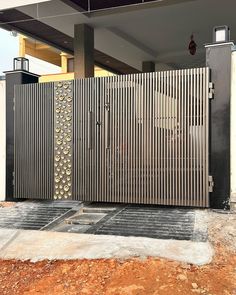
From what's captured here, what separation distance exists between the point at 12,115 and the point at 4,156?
0.82m

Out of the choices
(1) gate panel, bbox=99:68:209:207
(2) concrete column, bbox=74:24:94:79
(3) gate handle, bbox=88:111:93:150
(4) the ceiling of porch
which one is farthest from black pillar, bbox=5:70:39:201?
(2) concrete column, bbox=74:24:94:79

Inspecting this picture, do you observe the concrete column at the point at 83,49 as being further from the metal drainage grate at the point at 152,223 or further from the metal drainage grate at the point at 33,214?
the metal drainage grate at the point at 152,223

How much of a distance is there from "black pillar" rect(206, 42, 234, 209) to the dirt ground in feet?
5.13

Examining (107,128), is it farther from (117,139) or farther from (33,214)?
(33,214)

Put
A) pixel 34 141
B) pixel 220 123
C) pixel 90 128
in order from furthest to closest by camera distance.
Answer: pixel 34 141, pixel 90 128, pixel 220 123

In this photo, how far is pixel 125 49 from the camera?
12.4 meters

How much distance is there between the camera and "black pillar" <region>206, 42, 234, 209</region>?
5.70m

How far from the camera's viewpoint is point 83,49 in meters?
9.91

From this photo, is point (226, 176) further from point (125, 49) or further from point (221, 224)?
point (125, 49)

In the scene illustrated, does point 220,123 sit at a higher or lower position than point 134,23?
lower

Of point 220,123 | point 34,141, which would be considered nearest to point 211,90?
point 220,123

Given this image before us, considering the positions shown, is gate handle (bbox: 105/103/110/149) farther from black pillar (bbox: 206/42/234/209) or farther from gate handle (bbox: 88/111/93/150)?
black pillar (bbox: 206/42/234/209)

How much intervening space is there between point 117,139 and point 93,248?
2.40 meters

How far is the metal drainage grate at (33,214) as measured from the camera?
5.62 meters
